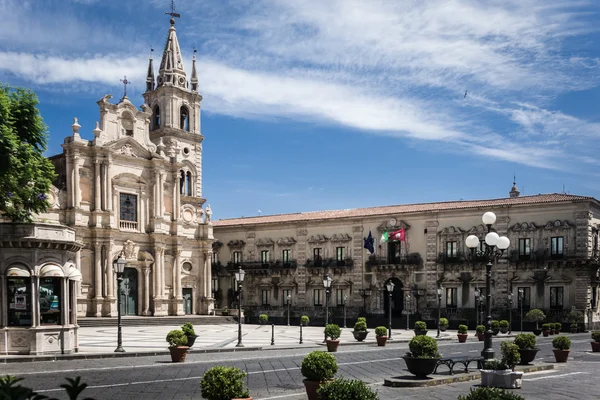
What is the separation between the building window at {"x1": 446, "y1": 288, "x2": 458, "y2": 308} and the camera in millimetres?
49812

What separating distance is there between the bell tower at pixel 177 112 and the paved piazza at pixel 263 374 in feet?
97.9

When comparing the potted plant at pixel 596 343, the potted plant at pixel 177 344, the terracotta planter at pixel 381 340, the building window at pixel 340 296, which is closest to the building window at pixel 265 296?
the building window at pixel 340 296

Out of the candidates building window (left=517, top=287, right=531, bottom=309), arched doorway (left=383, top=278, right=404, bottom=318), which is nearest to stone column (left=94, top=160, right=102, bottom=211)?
arched doorway (left=383, top=278, right=404, bottom=318)

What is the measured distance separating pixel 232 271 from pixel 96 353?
37331 mm

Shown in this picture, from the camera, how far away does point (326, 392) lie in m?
8.77

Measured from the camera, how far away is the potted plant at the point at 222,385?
32.1 feet

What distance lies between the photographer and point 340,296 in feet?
182

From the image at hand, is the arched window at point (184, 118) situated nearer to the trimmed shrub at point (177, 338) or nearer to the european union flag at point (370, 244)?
the european union flag at point (370, 244)

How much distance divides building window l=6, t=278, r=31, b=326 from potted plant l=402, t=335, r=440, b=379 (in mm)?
13867

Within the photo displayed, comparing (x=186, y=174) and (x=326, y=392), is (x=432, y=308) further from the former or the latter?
(x=326, y=392)

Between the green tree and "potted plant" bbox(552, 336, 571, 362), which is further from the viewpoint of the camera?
the green tree

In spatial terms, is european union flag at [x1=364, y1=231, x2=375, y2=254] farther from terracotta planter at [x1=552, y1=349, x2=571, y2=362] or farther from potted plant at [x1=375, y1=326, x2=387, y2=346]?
terracotta planter at [x1=552, y1=349, x2=571, y2=362]

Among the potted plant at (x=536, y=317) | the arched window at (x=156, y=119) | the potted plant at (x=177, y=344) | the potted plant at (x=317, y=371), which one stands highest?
the arched window at (x=156, y=119)

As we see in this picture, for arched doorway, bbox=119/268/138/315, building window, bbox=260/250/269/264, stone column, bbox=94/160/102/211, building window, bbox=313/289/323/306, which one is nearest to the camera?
stone column, bbox=94/160/102/211
